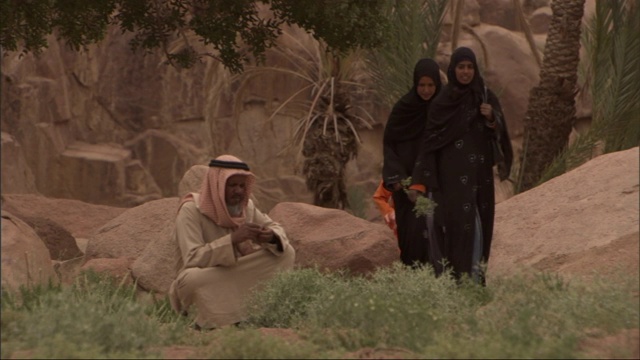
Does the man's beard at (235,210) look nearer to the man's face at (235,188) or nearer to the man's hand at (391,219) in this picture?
the man's face at (235,188)

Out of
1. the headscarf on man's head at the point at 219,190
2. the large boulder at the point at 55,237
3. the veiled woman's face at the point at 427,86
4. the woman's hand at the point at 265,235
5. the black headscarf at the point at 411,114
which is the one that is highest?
the veiled woman's face at the point at 427,86

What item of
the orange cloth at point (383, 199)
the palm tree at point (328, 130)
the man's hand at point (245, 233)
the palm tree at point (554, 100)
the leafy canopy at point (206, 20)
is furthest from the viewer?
the palm tree at point (328, 130)

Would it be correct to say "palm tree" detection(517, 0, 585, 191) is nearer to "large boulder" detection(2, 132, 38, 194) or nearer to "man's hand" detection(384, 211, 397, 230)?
"man's hand" detection(384, 211, 397, 230)

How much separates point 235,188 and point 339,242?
182cm

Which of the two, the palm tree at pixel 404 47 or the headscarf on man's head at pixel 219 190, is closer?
the headscarf on man's head at pixel 219 190

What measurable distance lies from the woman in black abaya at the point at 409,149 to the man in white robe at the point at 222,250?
136 centimetres

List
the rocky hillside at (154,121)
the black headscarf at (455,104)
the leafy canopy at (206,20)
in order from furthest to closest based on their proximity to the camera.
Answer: the rocky hillside at (154,121) → the leafy canopy at (206,20) → the black headscarf at (455,104)

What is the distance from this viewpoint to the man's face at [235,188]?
25.4 feet

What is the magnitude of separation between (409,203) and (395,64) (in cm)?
400

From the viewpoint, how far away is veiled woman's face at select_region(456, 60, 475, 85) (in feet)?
28.0

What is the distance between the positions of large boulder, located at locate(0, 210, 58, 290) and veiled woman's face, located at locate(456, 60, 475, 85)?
2.78 meters

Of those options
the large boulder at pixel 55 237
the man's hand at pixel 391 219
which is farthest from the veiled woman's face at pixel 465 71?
the large boulder at pixel 55 237

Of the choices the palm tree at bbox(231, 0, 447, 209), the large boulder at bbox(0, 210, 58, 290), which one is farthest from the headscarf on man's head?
the palm tree at bbox(231, 0, 447, 209)

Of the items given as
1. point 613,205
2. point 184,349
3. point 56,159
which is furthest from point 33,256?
point 56,159
